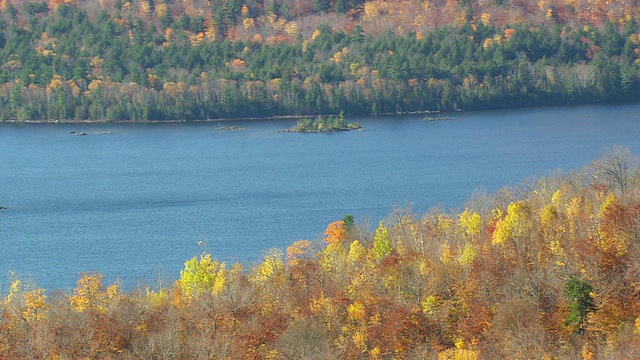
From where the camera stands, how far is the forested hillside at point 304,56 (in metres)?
110

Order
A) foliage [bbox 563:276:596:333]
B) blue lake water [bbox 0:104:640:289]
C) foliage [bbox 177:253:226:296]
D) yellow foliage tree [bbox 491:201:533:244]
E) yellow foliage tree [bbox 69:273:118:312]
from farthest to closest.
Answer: blue lake water [bbox 0:104:640:289]
yellow foliage tree [bbox 491:201:533:244]
foliage [bbox 177:253:226:296]
yellow foliage tree [bbox 69:273:118:312]
foliage [bbox 563:276:596:333]

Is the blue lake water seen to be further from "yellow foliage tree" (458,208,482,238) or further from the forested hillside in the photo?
"yellow foliage tree" (458,208,482,238)

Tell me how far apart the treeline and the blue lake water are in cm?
742

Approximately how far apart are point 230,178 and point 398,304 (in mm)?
36291

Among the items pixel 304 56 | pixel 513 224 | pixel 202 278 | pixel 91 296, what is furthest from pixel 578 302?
pixel 304 56

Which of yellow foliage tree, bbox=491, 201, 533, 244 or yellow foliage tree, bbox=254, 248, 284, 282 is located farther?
yellow foliage tree, bbox=491, 201, 533, 244

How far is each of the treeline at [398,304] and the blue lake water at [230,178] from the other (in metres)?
7.42

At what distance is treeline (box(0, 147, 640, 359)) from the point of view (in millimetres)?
29328

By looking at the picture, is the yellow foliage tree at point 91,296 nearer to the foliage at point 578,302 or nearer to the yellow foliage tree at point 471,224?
the yellow foliage tree at point 471,224

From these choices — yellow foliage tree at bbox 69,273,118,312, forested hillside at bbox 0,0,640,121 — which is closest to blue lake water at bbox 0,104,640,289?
yellow foliage tree at bbox 69,273,118,312

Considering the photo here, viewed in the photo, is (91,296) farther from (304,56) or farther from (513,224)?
(304,56)

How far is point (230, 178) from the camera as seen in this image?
67875mm

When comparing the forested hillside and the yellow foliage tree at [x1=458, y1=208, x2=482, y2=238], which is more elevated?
the forested hillside

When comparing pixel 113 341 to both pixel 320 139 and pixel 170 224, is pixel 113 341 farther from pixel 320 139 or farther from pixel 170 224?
pixel 320 139
